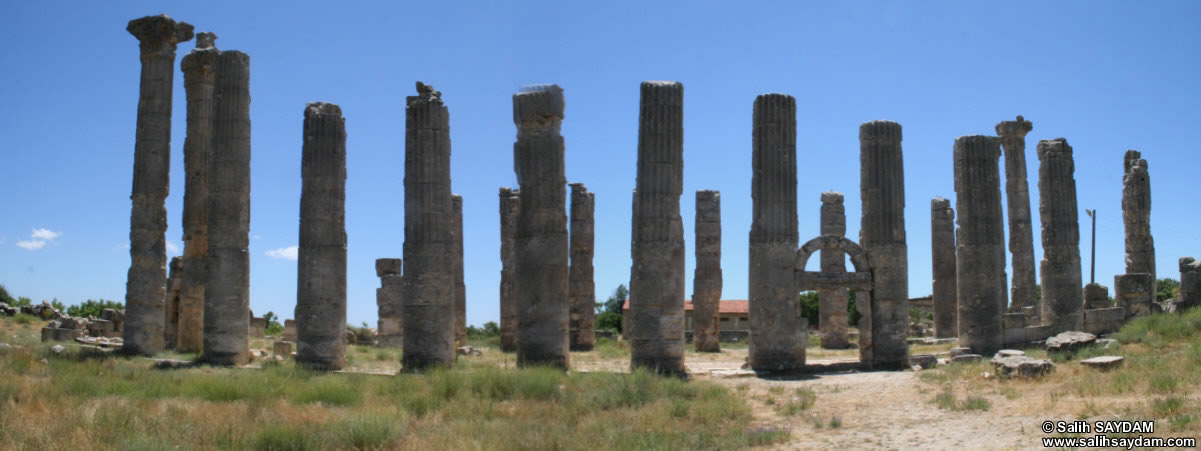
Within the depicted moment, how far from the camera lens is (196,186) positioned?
27984mm

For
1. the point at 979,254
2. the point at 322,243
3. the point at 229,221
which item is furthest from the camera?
the point at 979,254

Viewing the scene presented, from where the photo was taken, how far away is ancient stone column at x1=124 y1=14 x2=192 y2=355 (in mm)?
25859

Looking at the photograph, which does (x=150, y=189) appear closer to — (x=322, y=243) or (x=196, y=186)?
(x=196, y=186)

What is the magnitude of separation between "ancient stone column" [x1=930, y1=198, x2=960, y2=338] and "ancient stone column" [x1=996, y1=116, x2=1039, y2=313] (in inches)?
91.8

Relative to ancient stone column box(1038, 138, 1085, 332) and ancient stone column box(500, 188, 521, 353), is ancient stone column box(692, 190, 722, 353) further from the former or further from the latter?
ancient stone column box(1038, 138, 1085, 332)

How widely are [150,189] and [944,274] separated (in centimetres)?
2403

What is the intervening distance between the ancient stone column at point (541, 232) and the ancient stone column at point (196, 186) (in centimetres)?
960

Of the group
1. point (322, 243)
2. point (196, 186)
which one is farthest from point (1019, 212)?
point (196, 186)

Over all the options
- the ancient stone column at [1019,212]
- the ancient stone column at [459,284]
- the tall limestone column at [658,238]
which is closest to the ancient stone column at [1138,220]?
the ancient stone column at [1019,212]

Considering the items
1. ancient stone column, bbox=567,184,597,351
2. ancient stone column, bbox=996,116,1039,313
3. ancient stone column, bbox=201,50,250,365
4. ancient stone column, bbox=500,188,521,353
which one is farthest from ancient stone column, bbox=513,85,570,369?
ancient stone column, bbox=996,116,1039,313

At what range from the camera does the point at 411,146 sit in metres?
23.0

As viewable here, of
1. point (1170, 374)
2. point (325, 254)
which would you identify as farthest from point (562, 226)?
point (1170, 374)

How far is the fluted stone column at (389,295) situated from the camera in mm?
31969

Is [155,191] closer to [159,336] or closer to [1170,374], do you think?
[159,336]
